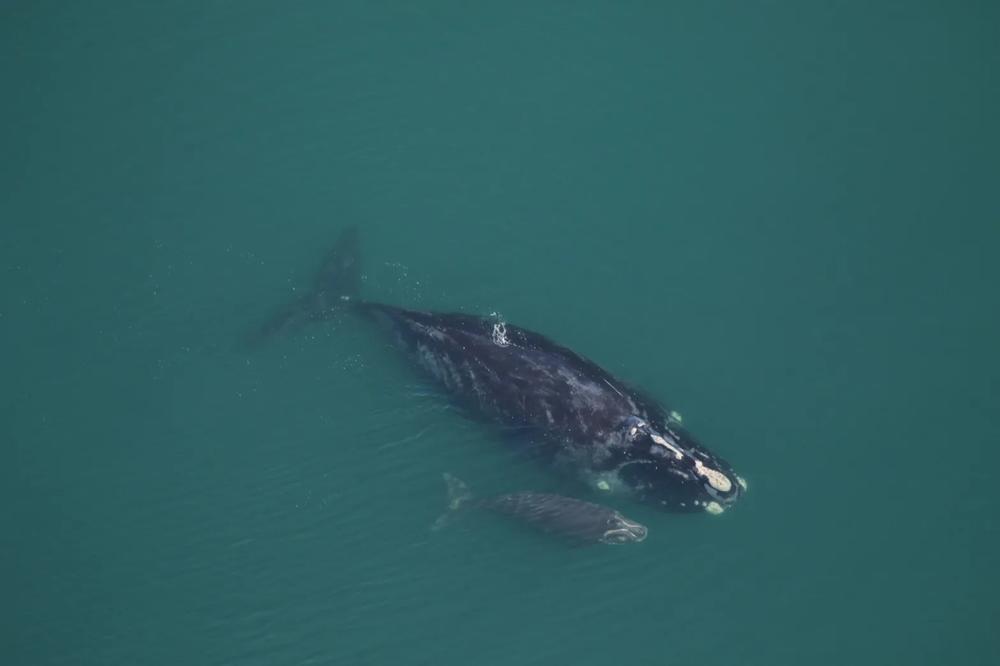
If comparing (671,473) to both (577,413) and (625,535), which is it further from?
(577,413)

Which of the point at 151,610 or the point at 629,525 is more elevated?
the point at 629,525

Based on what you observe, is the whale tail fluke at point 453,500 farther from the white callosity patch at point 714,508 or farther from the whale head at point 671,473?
the white callosity patch at point 714,508

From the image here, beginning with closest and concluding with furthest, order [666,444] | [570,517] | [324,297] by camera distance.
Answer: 1. [570,517]
2. [666,444]
3. [324,297]

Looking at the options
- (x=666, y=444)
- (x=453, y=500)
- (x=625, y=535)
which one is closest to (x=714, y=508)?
(x=666, y=444)

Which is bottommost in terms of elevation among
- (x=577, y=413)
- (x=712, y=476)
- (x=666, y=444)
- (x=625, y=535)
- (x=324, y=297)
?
(x=625, y=535)

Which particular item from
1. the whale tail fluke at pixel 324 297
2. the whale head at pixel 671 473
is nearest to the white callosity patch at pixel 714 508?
the whale head at pixel 671 473

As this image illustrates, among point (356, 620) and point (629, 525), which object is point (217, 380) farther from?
point (629, 525)

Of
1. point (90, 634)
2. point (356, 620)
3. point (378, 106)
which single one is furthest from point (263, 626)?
point (378, 106)
